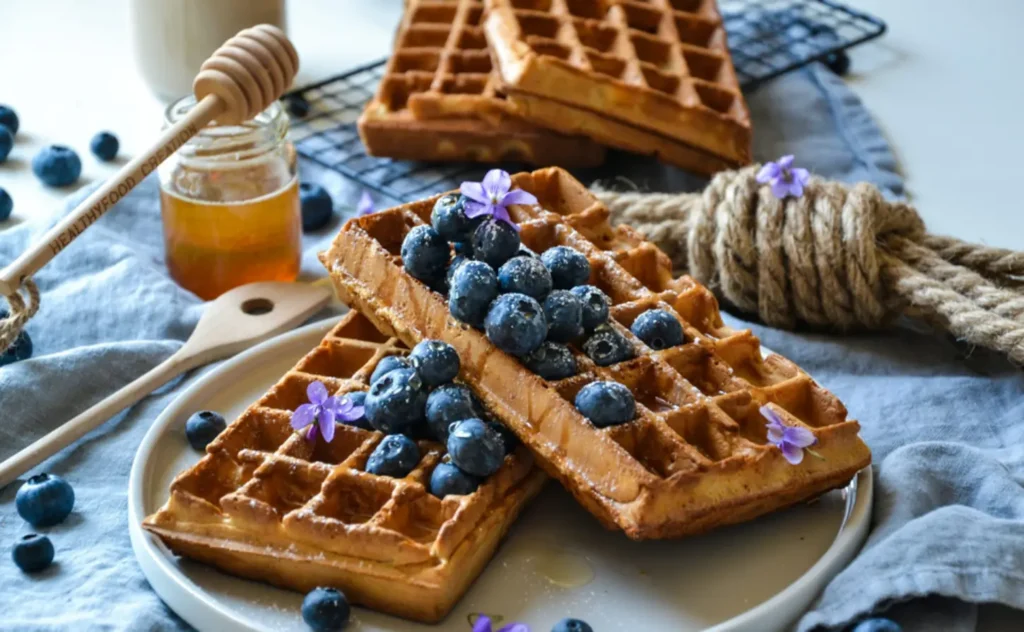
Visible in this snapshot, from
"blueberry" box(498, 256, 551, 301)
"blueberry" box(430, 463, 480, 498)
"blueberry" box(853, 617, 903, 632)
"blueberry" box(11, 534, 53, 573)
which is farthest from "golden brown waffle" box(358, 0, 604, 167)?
"blueberry" box(853, 617, 903, 632)

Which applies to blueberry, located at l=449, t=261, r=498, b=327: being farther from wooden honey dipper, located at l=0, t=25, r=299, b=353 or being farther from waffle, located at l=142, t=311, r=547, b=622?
wooden honey dipper, located at l=0, t=25, r=299, b=353

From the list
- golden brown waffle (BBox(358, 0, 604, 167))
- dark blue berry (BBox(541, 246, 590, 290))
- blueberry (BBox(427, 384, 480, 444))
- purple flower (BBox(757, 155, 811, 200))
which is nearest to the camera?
blueberry (BBox(427, 384, 480, 444))

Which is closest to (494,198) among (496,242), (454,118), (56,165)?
(496,242)

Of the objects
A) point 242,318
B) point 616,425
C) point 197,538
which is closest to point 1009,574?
point 616,425

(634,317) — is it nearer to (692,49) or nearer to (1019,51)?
(692,49)

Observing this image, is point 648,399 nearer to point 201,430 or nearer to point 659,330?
point 659,330

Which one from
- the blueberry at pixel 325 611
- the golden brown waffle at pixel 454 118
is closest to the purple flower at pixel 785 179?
the golden brown waffle at pixel 454 118
